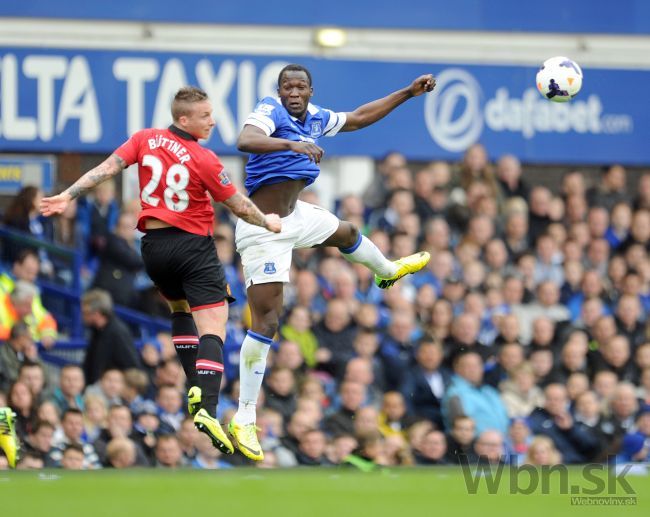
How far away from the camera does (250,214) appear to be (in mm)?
9516

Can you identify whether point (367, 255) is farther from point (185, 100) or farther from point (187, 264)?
point (185, 100)

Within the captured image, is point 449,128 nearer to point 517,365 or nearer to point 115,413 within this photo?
point 517,365

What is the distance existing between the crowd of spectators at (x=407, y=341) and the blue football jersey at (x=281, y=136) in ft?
10.4

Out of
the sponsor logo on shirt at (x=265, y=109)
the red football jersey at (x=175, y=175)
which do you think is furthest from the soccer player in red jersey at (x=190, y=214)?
the sponsor logo on shirt at (x=265, y=109)

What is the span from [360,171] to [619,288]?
3.08 m

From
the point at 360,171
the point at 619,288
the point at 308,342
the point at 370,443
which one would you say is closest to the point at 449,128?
the point at 360,171

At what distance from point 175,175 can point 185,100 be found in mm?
524

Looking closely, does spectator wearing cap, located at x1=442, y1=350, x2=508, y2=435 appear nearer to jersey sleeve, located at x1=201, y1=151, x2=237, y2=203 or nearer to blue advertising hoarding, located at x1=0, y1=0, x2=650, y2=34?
blue advertising hoarding, located at x1=0, y1=0, x2=650, y2=34

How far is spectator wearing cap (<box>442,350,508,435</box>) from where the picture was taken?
13.8 meters

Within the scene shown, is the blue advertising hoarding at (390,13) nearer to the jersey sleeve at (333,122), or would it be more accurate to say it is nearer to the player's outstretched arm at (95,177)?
the jersey sleeve at (333,122)

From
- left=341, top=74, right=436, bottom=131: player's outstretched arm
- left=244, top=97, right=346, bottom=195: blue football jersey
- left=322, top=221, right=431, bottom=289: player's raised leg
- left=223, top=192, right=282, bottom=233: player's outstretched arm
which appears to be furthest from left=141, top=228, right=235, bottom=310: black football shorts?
left=341, top=74, right=436, bottom=131: player's outstretched arm

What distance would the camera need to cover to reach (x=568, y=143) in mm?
16641

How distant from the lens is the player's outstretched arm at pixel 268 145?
9.26m

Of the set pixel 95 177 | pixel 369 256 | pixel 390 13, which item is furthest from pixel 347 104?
pixel 95 177
